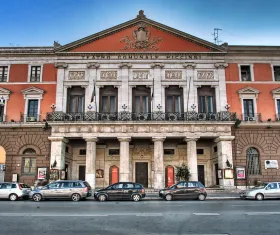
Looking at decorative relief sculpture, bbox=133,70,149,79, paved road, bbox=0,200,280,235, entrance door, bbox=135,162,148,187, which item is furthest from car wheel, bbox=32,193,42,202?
decorative relief sculpture, bbox=133,70,149,79

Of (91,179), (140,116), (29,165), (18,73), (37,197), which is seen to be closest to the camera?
(37,197)

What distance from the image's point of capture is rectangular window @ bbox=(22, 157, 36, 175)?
95.2 ft

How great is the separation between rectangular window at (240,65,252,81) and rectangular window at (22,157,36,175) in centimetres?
2353

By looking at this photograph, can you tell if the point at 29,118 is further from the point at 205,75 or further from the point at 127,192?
the point at 205,75

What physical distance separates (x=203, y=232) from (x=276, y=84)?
1035 inches

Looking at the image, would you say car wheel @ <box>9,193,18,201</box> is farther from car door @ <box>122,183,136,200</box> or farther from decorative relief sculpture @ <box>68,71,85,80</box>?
decorative relief sculpture @ <box>68,71,85,80</box>

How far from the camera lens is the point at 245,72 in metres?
31.7

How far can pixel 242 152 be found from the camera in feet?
95.7

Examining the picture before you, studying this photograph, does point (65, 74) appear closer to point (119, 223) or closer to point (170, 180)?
point (170, 180)

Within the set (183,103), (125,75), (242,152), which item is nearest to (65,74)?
(125,75)

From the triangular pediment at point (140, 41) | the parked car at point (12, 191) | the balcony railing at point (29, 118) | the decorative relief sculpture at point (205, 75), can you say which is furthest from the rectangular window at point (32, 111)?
the decorative relief sculpture at point (205, 75)

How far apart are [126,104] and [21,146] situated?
1132 cm

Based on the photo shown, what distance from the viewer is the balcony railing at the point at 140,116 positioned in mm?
28763

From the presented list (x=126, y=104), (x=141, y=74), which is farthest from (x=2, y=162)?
(x=141, y=74)
